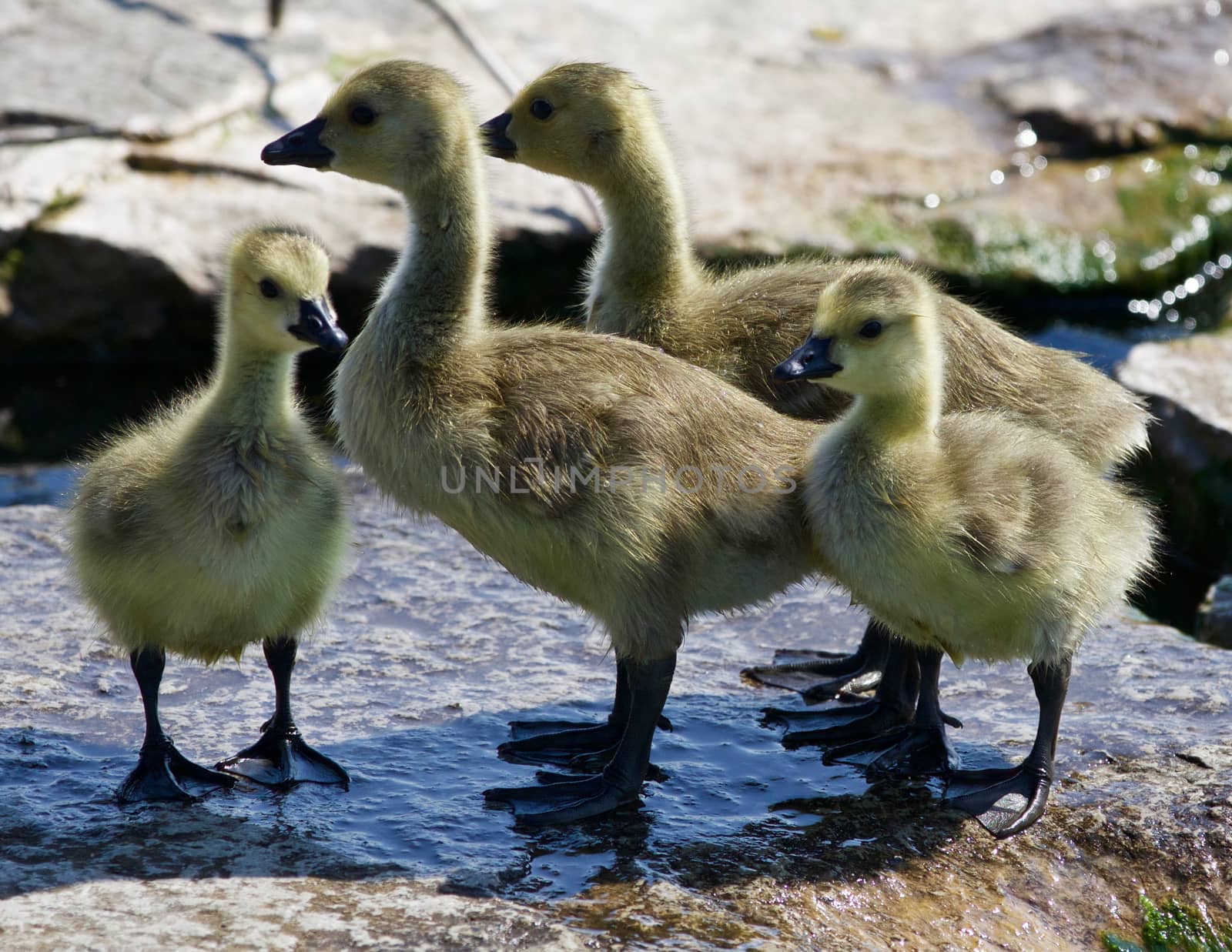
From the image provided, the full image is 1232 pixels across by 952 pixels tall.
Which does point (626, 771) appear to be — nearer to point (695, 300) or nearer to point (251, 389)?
point (251, 389)

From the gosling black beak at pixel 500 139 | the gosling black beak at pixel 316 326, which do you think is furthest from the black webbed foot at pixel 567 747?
the gosling black beak at pixel 500 139

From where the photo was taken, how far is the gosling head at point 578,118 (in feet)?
17.5

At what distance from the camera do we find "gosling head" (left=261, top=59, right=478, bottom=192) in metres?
4.51

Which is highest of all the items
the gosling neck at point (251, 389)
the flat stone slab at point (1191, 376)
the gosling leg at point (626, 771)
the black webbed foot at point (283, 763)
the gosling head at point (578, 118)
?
the gosling head at point (578, 118)

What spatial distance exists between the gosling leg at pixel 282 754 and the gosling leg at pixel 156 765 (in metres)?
0.08

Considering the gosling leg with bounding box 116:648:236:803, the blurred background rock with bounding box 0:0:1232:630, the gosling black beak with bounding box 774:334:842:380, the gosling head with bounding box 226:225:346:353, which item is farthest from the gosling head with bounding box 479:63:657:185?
the blurred background rock with bounding box 0:0:1232:630

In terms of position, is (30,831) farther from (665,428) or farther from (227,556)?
(665,428)

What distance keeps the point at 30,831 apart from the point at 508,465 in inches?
58.2

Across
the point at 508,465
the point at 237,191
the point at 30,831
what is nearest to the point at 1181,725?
the point at 508,465

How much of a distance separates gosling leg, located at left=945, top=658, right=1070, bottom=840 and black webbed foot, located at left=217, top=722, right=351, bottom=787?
1.69 meters

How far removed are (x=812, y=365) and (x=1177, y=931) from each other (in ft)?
5.70

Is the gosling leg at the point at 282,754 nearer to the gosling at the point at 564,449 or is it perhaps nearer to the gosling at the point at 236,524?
the gosling at the point at 236,524

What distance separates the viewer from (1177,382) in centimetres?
759

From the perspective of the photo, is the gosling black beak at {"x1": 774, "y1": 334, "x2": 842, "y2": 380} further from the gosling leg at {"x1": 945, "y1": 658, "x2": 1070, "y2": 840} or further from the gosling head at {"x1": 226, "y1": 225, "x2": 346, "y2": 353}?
the gosling head at {"x1": 226, "y1": 225, "x2": 346, "y2": 353}
